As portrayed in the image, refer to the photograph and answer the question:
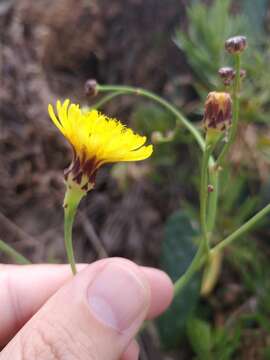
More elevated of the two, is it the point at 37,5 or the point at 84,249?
the point at 37,5

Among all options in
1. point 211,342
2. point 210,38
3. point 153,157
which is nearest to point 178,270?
point 211,342

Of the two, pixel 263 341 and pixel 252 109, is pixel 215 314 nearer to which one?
pixel 263 341

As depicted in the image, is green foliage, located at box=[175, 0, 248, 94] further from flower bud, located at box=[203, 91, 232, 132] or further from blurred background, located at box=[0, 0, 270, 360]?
flower bud, located at box=[203, 91, 232, 132]

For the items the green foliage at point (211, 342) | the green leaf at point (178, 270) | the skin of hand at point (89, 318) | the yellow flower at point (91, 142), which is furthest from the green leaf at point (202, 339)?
the yellow flower at point (91, 142)

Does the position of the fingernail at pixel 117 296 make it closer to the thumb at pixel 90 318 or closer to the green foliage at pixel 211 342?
the thumb at pixel 90 318

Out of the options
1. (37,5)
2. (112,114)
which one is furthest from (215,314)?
(37,5)

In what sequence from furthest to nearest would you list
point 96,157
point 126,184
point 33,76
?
point 33,76 → point 126,184 → point 96,157

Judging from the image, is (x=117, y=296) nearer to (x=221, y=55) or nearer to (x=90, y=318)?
(x=90, y=318)
